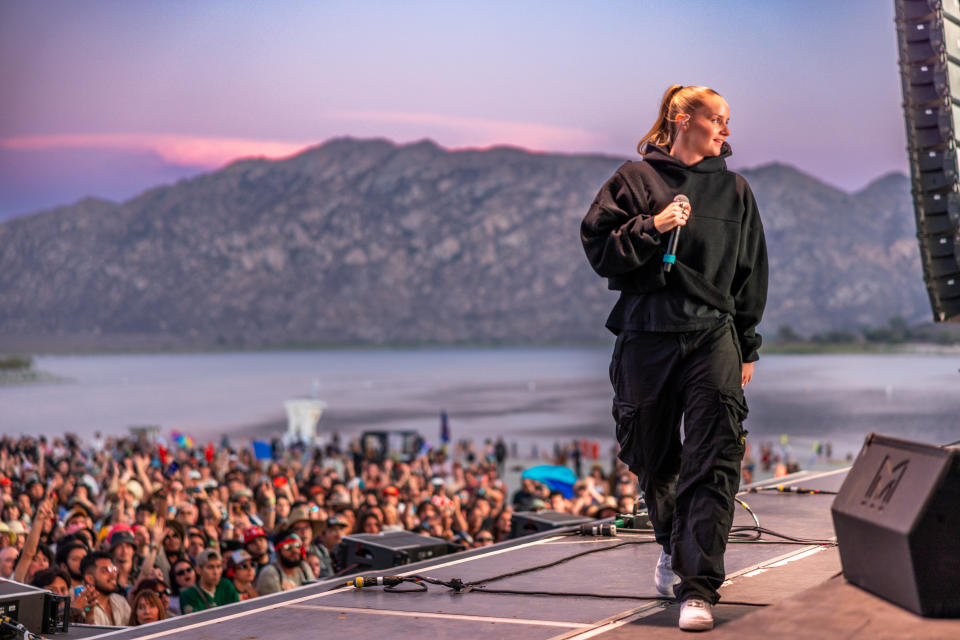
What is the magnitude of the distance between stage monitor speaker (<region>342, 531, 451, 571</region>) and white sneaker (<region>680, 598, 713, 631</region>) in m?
2.37

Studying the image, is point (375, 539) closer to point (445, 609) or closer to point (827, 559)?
point (445, 609)

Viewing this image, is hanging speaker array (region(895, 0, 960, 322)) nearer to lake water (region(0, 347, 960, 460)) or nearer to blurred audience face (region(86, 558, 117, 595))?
blurred audience face (region(86, 558, 117, 595))

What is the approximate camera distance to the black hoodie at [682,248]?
362 cm

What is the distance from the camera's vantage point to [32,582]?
6715 mm

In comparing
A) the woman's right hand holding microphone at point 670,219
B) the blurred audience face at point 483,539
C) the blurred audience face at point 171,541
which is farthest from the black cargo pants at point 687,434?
the blurred audience face at point 483,539

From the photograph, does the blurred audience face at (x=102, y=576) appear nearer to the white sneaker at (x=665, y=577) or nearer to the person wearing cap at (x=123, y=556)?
the person wearing cap at (x=123, y=556)

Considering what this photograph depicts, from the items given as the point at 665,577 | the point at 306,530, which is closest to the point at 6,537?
the point at 306,530

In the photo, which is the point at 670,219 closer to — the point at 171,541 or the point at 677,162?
the point at 677,162

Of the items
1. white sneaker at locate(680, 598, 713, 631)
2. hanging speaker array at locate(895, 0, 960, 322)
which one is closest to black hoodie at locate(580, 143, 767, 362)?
white sneaker at locate(680, 598, 713, 631)

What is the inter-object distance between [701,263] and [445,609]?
1511 millimetres

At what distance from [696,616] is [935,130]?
15.8 feet

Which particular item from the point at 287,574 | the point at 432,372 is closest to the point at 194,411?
the point at 432,372

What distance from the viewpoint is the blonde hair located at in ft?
12.4

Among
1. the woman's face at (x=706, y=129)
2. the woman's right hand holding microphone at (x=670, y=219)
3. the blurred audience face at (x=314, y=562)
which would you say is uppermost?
the woman's face at (x=706, y=129)
